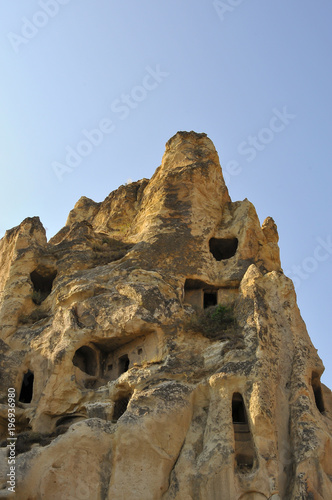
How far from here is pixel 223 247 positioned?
24.2m

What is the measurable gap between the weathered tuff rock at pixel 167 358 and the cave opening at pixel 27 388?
0.17ft

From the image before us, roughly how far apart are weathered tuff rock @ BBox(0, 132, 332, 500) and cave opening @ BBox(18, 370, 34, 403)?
0.05 metres

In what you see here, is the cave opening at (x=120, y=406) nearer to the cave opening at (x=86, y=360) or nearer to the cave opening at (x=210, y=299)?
the cave opening at (x=86, y=360)

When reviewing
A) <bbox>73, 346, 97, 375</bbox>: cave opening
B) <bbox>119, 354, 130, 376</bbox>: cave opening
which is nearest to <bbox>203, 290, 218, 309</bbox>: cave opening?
<bbox>119, 354, 130, 376</bbox>: cave opening

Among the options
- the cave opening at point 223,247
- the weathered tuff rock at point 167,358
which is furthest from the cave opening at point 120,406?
the cave opening at point 223,247

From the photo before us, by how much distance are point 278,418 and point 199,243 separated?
8136 mm

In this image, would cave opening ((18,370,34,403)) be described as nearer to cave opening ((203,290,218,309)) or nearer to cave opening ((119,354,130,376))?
cave opening ((119,354,130,376))

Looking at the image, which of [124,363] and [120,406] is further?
[124,363]

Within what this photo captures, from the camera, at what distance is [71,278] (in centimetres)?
2264

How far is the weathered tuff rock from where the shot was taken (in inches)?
600

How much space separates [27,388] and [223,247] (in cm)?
907

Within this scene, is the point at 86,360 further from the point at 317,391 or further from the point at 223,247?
the point at 317,391

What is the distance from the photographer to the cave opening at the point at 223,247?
23.8 m

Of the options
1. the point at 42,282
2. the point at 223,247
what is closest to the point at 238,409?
the point at 223,247
